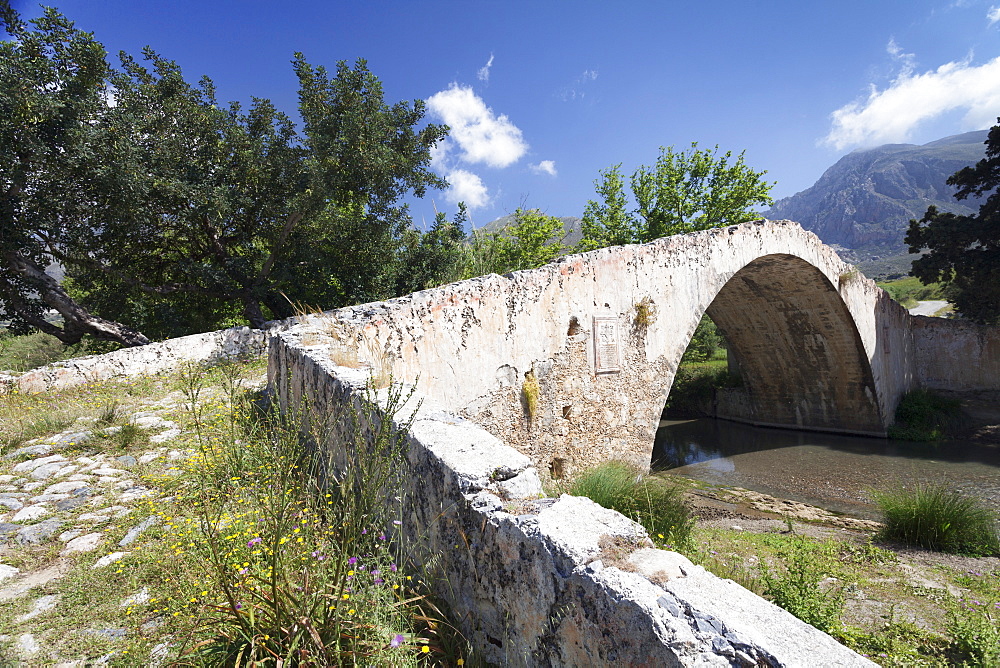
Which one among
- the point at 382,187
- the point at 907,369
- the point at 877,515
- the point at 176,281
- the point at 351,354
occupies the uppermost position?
the point at 382,187

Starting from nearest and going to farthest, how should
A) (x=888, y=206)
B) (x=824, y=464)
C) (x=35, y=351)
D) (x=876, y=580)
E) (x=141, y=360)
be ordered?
(x=876, y=580)
(x=141, y=360)
(x=824, y=464)
(x=35, y=351)
(x=888, y=206)

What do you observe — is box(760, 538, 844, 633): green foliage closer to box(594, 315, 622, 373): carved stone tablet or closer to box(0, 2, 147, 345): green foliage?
box(594, 315, 622, 373): carved stone tablet

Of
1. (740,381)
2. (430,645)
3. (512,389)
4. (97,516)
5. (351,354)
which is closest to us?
(430,645)

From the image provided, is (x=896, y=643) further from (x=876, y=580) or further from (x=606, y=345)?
(x=606, y=345)

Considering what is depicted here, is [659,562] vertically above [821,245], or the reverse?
[821,245]

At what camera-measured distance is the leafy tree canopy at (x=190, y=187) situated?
28.8 feet

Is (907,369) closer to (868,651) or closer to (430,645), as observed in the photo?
(868,651)

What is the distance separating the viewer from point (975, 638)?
8.70ft

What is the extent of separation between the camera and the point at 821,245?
11438 millimetres

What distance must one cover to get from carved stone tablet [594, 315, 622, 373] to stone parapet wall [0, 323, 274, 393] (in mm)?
5893

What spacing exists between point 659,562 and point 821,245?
1236 centimetres

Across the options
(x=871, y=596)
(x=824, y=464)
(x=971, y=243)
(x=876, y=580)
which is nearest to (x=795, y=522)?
(x=876, y=580)

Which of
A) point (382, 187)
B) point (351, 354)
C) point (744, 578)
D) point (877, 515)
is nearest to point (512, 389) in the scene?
point (351, 354)

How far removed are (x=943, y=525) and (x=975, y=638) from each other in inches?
124
